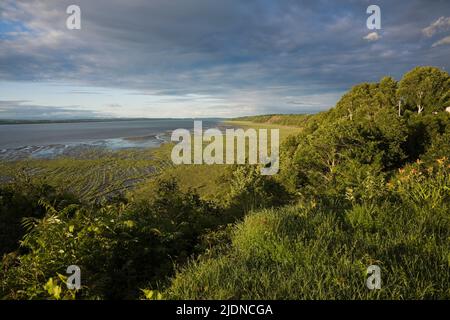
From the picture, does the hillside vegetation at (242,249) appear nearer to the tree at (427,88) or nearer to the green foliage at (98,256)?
the green foliage at (98,256)

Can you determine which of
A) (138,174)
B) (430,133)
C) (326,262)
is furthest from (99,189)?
(430,133)

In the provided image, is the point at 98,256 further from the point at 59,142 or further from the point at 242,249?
the point at 59,142

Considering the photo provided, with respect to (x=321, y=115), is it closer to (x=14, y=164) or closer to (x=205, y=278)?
(x=14, y=164)

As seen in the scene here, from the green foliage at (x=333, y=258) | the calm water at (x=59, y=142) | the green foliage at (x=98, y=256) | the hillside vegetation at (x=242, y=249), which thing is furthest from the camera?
the calm water at (x=59, y=142)

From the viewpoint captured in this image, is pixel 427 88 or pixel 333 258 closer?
pixel 333 258

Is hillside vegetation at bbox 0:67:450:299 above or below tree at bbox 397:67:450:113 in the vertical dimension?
below

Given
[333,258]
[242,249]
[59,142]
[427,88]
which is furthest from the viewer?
[59,142]

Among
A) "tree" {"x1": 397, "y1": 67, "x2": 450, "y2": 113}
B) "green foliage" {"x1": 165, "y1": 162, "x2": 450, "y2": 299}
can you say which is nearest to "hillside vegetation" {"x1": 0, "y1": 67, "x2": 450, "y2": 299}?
"green foliage" {"x1": 165, "y1": 162, "x2": 450, "y2": 299}

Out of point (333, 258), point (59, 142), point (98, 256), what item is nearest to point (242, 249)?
point (333, 258)

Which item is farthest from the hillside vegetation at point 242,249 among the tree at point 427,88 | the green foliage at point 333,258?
the tree at point 427,88

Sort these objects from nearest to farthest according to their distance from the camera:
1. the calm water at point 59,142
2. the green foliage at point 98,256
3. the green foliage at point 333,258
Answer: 1. the green foliage at point 333,258
2. the green foliage at point 98,256
3. the calm water at point 59,142

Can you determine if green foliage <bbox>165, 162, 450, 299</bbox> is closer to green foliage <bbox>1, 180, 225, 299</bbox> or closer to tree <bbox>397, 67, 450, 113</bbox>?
green foliage <bbox>1, 180, 225, 299</bbox>

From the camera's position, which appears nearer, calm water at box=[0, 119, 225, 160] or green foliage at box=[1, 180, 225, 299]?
green foliage at box=[1, 180, 225, 299]
